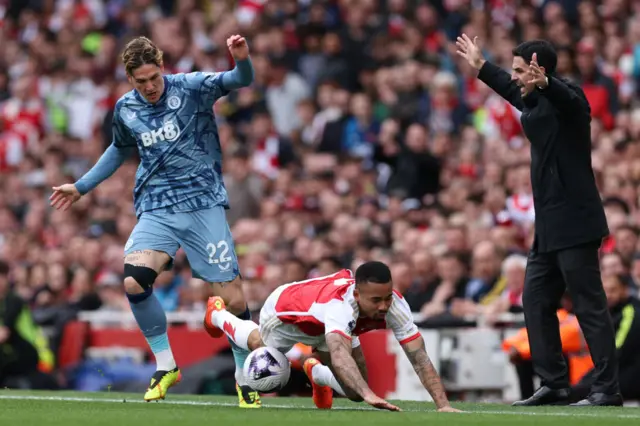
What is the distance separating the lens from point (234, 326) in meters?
10.1

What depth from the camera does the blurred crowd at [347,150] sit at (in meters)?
14.7

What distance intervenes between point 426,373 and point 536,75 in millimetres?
2045

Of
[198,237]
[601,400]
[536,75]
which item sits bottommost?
[601,400]

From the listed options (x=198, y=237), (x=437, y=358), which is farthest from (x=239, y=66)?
(x=437, y=358)

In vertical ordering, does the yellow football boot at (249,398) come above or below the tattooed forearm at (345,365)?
below

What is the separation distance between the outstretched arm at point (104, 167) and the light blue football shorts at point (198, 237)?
0.45m

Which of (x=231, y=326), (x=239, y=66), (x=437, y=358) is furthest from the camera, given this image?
(x=437, y=358)

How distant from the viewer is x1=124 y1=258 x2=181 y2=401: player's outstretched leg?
399 inches

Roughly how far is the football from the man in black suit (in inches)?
69.4

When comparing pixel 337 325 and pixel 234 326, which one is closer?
pixel 337 325

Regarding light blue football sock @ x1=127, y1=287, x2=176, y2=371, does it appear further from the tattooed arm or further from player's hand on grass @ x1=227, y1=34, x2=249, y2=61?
the tattooed arm

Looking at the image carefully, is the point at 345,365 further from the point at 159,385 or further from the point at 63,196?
the point at 63,196

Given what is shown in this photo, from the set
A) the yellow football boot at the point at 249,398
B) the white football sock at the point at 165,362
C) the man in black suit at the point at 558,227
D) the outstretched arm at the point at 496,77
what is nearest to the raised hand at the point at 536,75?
the man in black suit at the point at 558,227

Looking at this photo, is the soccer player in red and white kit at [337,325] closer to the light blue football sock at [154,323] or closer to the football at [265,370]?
the football at [265,370]
